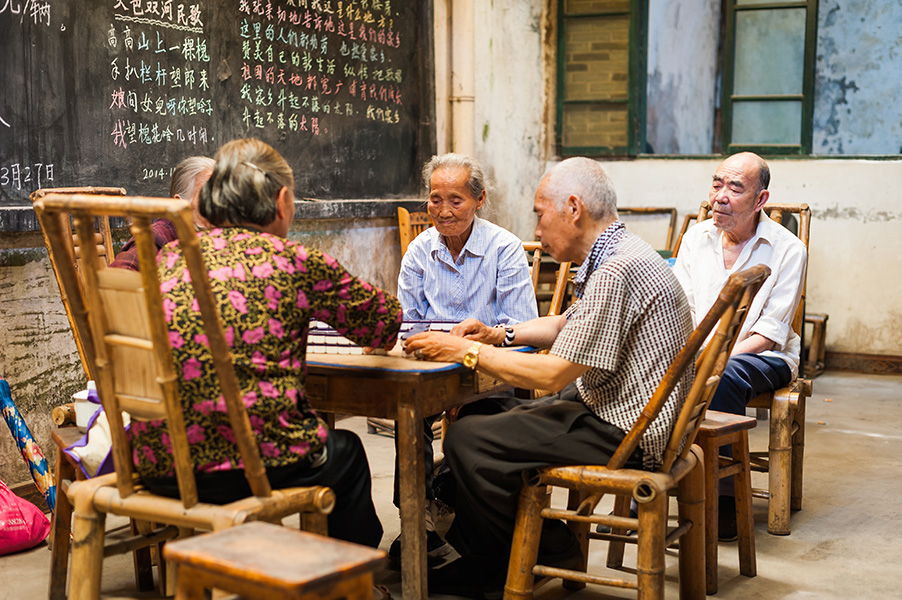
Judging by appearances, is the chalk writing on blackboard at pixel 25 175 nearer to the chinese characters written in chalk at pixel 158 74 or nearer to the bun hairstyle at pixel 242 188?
the chinese characters written in chalk at pixel 158 74

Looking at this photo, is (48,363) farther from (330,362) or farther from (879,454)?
(879,454)

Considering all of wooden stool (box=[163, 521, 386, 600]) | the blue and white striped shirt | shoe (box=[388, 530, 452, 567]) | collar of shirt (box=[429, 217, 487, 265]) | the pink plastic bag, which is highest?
collar of shirt (box=[429, 217, 487, 265])

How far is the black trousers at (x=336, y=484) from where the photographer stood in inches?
84.0

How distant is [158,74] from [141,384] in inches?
109

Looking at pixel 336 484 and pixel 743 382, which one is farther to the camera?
pixel 743 382

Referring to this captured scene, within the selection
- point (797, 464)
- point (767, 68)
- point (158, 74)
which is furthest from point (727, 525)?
point (767, 68)

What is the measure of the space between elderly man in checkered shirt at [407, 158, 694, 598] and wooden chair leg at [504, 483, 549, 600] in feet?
0.14

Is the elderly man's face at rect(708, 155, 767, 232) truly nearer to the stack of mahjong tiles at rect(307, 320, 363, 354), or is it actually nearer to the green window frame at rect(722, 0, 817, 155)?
the stack of mahjong tiles at rect(307, 320, 363, 354)

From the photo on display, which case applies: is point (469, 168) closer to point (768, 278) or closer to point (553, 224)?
point (553, 224)

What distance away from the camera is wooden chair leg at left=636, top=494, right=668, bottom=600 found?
94.0 inches

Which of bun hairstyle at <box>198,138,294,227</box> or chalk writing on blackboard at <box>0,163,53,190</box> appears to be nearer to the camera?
bun hairstyle at <box>198,138,294,227</box>

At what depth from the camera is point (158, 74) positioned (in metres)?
4.41

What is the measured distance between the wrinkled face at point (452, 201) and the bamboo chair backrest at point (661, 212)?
3608mm

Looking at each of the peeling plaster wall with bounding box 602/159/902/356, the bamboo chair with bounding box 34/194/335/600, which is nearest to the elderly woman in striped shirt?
the bamboo chair with bounding box 34/194/335/600
